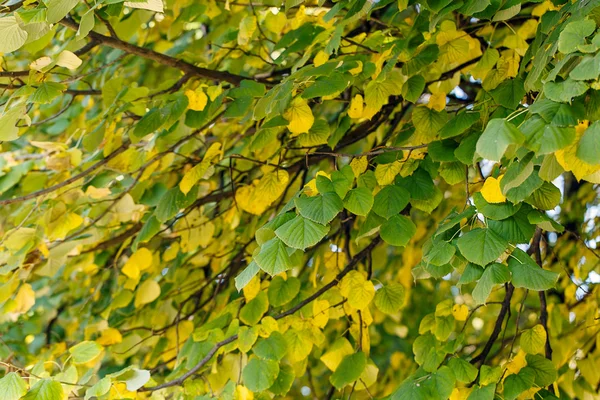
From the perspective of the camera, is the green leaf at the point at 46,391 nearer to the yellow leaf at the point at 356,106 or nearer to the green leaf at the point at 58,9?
the green leaf at the point at 58,9

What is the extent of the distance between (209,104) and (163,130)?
0.51 ft

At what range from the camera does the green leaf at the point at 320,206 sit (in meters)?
1.10

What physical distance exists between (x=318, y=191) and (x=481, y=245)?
0.93 feet

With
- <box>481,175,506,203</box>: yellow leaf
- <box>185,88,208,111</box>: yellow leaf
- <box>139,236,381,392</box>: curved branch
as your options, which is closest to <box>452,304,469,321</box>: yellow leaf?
<box>139,236,381,392</box>: curved branch

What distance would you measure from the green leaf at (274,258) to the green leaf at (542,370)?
0.56 metres

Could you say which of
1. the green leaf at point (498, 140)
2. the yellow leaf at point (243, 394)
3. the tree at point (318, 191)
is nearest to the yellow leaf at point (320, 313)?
the tree at point (318, 191)

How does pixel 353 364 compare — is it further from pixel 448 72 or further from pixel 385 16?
pixel 385 16

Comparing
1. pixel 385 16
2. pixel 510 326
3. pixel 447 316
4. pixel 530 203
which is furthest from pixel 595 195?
pixel 530 203

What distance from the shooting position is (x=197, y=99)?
156 centimetres

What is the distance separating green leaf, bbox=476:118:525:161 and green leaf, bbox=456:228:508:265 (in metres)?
0.22

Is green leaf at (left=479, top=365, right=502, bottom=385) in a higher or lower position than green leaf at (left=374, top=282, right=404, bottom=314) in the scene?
higher

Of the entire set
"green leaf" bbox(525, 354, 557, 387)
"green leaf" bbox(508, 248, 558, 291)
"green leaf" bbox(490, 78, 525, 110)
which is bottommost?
"green leaf" bbox(525, 354, 557, 387)

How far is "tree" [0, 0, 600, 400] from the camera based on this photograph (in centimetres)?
109

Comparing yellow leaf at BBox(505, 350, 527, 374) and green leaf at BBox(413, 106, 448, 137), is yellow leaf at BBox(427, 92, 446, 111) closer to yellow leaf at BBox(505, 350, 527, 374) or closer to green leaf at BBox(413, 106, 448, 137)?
green leaf at BBox(413, 106, 448, 137)
